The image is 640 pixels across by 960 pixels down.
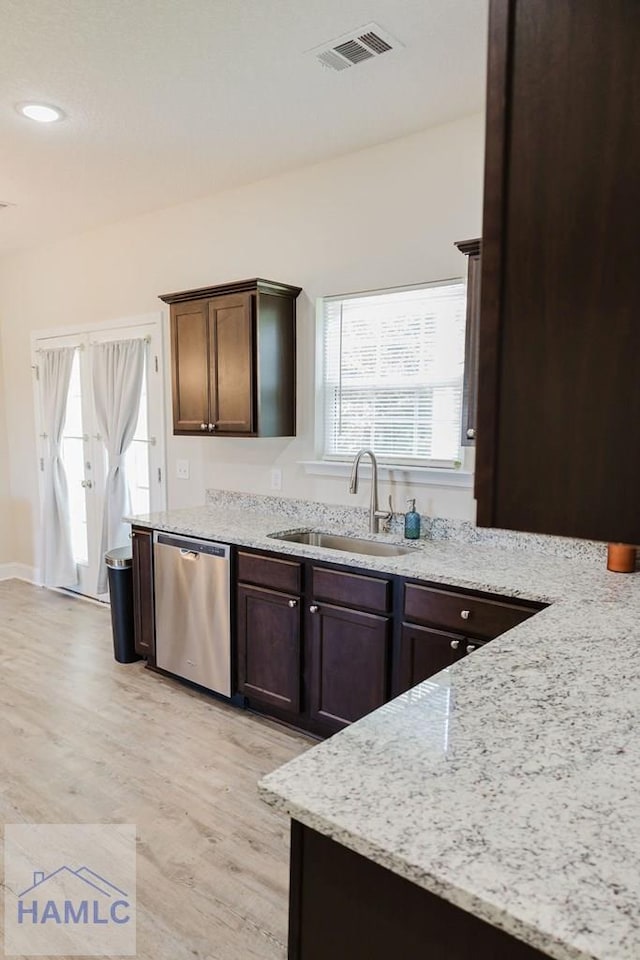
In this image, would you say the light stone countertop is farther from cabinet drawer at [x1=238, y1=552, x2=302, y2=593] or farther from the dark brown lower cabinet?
cabinet drawer at [x1=238, y1=552, x2=302, y2=593]

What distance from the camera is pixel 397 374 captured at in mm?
3238

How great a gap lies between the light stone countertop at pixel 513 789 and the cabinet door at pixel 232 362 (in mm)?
2151

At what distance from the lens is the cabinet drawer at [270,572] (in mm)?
2873

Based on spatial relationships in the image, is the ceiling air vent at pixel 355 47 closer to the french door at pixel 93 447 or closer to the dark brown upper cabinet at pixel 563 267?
the dark brown upper cabinet at pixel 563 267

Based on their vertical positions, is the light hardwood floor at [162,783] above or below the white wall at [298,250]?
below

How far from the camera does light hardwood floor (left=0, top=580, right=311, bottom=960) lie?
191cm

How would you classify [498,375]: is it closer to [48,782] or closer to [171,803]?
[171,803]

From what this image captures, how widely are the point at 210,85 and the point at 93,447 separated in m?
3.13

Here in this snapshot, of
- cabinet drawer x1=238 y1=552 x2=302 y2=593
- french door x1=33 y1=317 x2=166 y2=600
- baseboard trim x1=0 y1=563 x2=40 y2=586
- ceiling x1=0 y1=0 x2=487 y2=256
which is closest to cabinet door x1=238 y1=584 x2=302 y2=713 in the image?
cabinet drawer x1=238 y1=552 x2=302 y2=593

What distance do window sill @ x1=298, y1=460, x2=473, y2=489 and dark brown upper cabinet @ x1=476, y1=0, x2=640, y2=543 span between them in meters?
2.24

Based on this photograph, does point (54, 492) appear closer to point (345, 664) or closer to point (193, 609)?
point (193, 609)

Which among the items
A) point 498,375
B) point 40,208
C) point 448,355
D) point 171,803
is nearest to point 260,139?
point 448,355

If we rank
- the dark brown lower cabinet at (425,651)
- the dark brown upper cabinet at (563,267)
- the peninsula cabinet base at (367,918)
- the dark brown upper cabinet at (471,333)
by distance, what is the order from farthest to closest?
the dark brown upper cabinet at (471,333), the dark brown lower cabinet at (425,651), the peninsula cabinet base at (367,918), the dark brown upper cabinet at (563,267)
